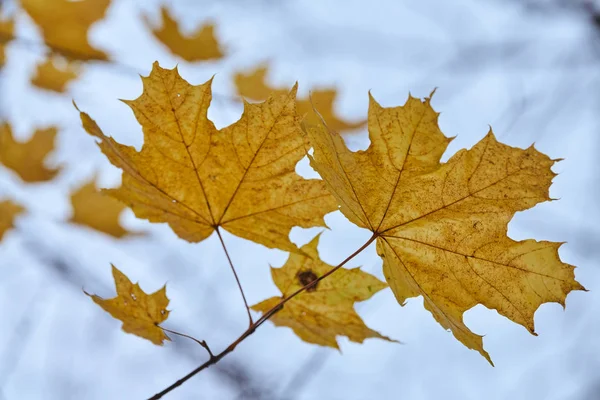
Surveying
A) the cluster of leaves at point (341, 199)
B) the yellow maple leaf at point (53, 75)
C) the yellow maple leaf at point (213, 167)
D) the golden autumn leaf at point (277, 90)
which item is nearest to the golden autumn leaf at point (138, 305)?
the cluster of leaves at point (341, 199)

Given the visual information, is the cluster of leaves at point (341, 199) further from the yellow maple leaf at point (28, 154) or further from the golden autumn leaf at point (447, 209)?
the yellow maple leaf at point (28, 154)

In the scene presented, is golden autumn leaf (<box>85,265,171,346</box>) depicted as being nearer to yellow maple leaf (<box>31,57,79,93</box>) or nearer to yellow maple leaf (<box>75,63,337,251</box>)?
yellow maple leaf (<box>75,63,337,251</box>)

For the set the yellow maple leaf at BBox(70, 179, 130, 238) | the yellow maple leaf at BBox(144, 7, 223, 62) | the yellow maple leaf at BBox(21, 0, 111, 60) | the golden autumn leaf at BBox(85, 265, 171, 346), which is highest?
the yellow maple leaf at BBox(21, 0, 111, 60)

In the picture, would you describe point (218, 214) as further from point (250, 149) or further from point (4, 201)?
point (4, 201)

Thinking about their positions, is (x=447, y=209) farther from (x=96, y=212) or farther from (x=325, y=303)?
(x=96, y=212)

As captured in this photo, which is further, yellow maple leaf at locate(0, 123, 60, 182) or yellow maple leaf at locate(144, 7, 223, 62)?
yellow maple leaf at locate(144, 7, 223, 62)

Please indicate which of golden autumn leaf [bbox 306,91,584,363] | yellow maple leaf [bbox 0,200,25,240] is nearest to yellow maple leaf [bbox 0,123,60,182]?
yellow maple leaf [bbox 0,200,25,240]

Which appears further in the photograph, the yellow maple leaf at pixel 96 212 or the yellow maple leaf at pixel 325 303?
the yellow maple leaf at pixel 96 212
